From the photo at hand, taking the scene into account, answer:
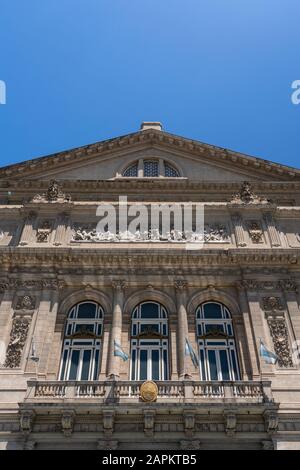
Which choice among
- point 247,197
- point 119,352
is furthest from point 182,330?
point 247,197

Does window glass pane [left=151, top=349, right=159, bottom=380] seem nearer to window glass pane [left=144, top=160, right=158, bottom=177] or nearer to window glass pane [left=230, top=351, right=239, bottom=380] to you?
window glass pane [left=230, top=351, right=239, bottom=380]

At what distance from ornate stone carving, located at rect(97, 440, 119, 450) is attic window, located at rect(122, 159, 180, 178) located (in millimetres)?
17215

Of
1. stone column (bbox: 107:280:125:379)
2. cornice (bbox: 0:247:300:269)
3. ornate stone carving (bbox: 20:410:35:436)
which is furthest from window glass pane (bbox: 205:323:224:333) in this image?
ornate stone carving (bbox: 20:410:35:436)

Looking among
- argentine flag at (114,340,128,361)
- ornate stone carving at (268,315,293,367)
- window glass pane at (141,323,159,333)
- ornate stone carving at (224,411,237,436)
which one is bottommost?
ornate stone carving at (224,411,237,436)

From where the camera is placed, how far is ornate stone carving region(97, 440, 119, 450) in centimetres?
1664

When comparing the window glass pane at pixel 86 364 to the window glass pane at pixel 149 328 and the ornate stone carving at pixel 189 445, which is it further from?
the ornate stone carving at pixel 189 445

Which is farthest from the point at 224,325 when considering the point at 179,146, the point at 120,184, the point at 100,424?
the point at 179,146

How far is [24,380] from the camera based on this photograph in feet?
61.9

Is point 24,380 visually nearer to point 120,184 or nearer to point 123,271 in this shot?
point 123,271

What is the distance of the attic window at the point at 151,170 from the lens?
1183 inches

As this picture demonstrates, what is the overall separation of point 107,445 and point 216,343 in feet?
22.6

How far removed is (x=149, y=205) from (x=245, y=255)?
6.71 m

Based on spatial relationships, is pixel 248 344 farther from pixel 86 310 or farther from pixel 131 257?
pixel 86 310

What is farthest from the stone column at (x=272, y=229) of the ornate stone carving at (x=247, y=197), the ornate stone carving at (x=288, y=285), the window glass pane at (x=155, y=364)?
the window glass pane at (x=155, y=364)
